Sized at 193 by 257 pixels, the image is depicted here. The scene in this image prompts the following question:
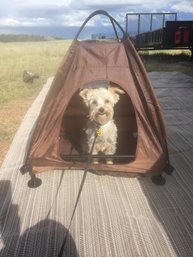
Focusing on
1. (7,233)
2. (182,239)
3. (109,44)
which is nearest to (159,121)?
(109,44)

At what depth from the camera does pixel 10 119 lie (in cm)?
970

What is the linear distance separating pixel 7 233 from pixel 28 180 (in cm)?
138

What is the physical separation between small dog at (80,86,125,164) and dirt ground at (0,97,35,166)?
6.35 ft

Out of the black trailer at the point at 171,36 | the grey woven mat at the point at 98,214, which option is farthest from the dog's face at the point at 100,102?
the black trailer at the point at 171,36

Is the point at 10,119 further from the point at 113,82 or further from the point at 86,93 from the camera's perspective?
the point at 113,82

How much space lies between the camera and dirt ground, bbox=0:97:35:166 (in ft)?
24.6

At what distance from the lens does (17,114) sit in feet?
33.8

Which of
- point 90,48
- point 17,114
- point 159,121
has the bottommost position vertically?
point 17,114

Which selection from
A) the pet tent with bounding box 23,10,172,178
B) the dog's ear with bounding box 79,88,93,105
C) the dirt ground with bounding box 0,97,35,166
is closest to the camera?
the pet tent with bounding box 23,10,172,178

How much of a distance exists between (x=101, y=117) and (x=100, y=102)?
245mm

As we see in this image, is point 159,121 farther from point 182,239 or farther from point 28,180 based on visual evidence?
point 28,180

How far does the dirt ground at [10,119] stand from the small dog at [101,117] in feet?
6.35

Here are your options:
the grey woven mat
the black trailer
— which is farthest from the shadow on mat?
the black trailer

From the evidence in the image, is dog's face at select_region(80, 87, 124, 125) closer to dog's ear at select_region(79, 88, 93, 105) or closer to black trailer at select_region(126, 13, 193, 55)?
dog's ear at select_region(79, 88, 93, 105)
